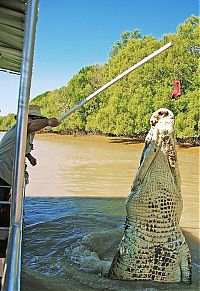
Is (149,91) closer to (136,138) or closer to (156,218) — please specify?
(136,138)

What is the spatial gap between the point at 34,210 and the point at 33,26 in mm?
5869

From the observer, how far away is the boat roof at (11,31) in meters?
3.40

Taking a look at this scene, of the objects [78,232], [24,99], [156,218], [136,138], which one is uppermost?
[24,99]

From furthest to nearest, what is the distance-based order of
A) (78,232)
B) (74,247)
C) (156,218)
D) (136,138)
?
(136,138)
(78,232)
(74,247)
(156,218)

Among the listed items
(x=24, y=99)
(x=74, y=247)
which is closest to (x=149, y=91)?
(x=74, y=247)

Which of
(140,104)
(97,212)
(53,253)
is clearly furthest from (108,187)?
(140,104)

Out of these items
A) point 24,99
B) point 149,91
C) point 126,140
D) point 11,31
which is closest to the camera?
point 24,99

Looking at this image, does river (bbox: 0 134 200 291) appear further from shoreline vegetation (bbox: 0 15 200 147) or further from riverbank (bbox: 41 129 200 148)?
riverbank (bbox: 41 129 200 148)

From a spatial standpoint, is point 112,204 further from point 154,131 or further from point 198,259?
point 154,131

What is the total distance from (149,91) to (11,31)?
1146 inches

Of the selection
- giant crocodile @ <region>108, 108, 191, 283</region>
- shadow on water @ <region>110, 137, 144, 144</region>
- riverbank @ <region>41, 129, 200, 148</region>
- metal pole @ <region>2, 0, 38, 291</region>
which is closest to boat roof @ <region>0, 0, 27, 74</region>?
metal pole @ <region>2, 0, 38, 291</region>

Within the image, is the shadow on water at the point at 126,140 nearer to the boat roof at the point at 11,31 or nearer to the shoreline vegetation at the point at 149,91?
the shoreline vegetation at the point at 149,91

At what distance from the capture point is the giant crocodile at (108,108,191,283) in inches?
143

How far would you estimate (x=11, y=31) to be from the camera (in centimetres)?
416
